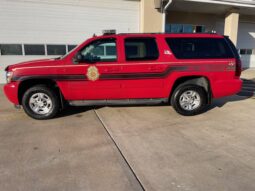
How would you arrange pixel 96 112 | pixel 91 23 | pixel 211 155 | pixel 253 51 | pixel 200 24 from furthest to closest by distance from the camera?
pixel 253 51, pixel 200 24, pixel 91 23, pixel 96 112, pixel 211 155

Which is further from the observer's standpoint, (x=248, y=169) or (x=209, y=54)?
(x=209, y=54)

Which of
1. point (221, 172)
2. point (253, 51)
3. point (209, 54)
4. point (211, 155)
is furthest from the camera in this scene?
point (253, 51)

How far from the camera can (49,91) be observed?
507cm

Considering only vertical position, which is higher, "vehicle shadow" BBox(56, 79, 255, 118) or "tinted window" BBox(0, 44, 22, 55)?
"tinted window" BBox(0, 44, 22, 55)

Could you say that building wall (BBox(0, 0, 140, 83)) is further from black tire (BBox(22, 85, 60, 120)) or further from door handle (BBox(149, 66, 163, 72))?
door handle (BBox(149, 66, 163, 72))

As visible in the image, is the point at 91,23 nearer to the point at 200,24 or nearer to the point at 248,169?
the point at 200,24

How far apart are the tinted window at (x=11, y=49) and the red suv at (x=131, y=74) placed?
17.3 feet

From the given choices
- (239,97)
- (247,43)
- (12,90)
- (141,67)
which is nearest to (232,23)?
(247,43)

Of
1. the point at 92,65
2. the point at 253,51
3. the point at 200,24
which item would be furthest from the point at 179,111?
the point at 253,51

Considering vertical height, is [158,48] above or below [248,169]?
above

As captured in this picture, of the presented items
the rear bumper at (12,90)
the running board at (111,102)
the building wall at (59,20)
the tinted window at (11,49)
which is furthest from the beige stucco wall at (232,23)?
the rear bumper at (12,90)

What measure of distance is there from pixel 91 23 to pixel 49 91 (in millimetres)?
6163

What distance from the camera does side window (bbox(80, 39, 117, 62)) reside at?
5.07 meters

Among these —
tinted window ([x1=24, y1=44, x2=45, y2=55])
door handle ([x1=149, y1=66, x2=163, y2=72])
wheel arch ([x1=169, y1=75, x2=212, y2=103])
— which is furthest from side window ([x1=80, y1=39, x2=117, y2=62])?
tinted window ([x1=24, y1=44, x2=45, y2=55])
